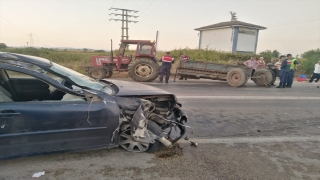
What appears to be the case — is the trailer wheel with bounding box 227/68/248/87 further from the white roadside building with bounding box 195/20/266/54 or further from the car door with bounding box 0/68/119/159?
the white roadside building with bounding box 195/20/266/54

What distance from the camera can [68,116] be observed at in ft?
8.82

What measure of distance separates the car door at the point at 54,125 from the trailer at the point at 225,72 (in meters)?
8.91

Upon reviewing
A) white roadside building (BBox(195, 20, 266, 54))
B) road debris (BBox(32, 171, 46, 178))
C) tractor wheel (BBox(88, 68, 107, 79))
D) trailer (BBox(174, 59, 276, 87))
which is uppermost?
white roadside building (BBox(195, 20, 266, 54))

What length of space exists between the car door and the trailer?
8913mm

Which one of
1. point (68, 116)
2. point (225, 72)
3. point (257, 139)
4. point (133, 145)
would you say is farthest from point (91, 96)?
point (225, 72)

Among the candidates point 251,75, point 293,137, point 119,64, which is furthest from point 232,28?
point 293,137

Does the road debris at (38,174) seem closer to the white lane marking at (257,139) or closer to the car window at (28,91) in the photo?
the car window at (28,91)

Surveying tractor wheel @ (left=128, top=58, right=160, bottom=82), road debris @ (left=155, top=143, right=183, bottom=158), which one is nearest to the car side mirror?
road debris @ (left=155, top=143, right=183, bottom=158)

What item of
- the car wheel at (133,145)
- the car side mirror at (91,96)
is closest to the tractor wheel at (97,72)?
the car wheel at (133,145)

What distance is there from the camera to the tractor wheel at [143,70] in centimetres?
1137

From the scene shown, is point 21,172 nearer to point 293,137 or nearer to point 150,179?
point 150,179

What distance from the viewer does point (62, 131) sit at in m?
2.71

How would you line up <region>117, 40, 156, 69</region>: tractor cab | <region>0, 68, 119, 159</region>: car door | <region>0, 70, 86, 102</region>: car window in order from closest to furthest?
<region>0, 68, 119, 159</region>: car door, <region>0, 70, 86, 102</region>: car window, <region>117, 40, 156, 69</region>: tractor cab

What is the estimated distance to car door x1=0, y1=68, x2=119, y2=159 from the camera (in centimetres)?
252
